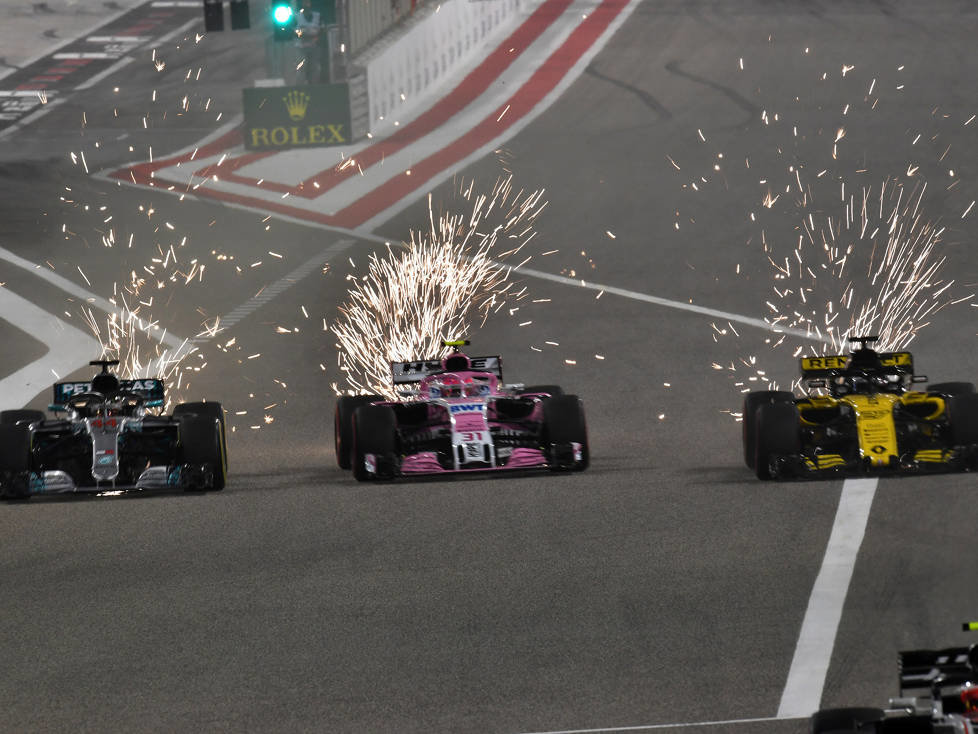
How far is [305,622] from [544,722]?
107 inches

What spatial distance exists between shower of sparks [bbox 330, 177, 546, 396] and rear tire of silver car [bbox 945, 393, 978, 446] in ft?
30.4

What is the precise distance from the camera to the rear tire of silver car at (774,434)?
1680 cm

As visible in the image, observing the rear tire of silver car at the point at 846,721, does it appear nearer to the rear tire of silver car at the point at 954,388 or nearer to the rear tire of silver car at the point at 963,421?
the rear tire of silver car at the point at 963,421

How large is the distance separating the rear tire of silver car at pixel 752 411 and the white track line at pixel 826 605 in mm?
1071

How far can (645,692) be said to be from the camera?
11039 millimetres

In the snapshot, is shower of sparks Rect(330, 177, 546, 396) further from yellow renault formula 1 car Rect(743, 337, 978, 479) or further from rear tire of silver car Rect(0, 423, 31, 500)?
rear tire of silver car Rect(0, 423, 31, 500)

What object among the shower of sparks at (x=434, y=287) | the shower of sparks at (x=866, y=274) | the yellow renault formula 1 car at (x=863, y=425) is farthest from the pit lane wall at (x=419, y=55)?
the yellow renault formula 1 car at (x=863, y=425)

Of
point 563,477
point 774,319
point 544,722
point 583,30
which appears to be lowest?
point 544,722

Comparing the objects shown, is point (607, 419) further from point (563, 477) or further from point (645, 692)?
point (645, 692)

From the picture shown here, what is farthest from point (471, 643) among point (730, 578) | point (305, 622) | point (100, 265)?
point (100, 265)

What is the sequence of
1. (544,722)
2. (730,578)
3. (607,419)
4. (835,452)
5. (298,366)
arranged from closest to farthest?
1. (544,722)
2. (730,578)
3. (835,452)
4. (607,419)
5. (298,366)

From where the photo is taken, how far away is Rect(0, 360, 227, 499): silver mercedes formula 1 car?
1708cm

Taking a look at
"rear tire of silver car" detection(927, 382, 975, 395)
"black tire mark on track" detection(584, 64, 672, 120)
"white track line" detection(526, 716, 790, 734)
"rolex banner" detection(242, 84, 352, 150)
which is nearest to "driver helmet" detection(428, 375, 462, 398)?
"rear tire of silver car" detection(927, 382, 975, 395)

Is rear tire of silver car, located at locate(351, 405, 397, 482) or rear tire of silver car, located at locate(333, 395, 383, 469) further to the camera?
rear tire of silver car, located at locate(333, 395, 383, 469)
